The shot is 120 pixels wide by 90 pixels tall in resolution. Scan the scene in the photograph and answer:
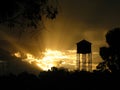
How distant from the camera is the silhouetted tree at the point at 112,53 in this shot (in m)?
72.7

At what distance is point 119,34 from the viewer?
238 feet

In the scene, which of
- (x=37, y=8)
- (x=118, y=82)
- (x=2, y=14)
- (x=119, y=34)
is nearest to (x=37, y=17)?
(x=37, y=8)

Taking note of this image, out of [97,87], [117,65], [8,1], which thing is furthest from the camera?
[117,65]

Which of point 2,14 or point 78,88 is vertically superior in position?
point 2,14

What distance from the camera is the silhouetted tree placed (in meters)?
72.7

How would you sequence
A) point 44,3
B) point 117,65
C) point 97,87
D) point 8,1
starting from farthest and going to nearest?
point 117,65, point 97,87, point 44,3, point 8,1

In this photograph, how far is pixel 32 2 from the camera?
2131 cm

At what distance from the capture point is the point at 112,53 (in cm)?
7375

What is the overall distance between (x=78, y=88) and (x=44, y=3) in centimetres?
1329

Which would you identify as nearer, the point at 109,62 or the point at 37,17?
the point at 37,17

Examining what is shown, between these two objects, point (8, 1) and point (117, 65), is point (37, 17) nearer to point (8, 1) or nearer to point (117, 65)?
point (8, 1)

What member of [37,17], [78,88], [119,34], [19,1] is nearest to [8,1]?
[19,1]

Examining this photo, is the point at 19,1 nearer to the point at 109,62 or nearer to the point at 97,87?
the point at 97,87

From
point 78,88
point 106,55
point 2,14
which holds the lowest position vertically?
point 78,88
